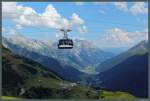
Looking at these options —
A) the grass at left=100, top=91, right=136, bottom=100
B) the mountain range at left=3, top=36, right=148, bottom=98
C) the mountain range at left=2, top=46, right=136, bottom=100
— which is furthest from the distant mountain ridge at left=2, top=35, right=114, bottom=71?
the grass at left=100, top=91, right=136, bottom=100

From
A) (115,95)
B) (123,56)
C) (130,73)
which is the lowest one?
(115,95)

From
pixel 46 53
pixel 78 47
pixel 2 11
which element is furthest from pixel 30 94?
pixel 2 11

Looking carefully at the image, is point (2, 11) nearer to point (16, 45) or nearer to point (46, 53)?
point (16, 45)

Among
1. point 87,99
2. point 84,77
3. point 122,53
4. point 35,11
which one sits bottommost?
point 87,99

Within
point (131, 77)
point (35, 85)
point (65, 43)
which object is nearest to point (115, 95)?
point (131, 77)

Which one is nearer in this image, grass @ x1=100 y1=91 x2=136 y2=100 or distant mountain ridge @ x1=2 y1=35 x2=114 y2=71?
grass @ x1=100 y1=91 x2=136 y2=100

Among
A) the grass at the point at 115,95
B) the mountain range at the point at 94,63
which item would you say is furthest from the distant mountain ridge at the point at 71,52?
the grass at the point at 115,95

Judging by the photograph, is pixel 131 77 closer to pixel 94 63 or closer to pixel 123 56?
pixel 123 56

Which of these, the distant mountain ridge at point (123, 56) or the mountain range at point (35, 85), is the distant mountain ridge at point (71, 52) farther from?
the mountain range at point (35, 85)

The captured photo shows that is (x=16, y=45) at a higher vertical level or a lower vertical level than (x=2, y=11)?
lower

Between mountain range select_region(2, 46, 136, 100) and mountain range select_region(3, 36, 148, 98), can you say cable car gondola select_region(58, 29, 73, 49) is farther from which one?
mountain range select_region(2, 46, 136, 100)
